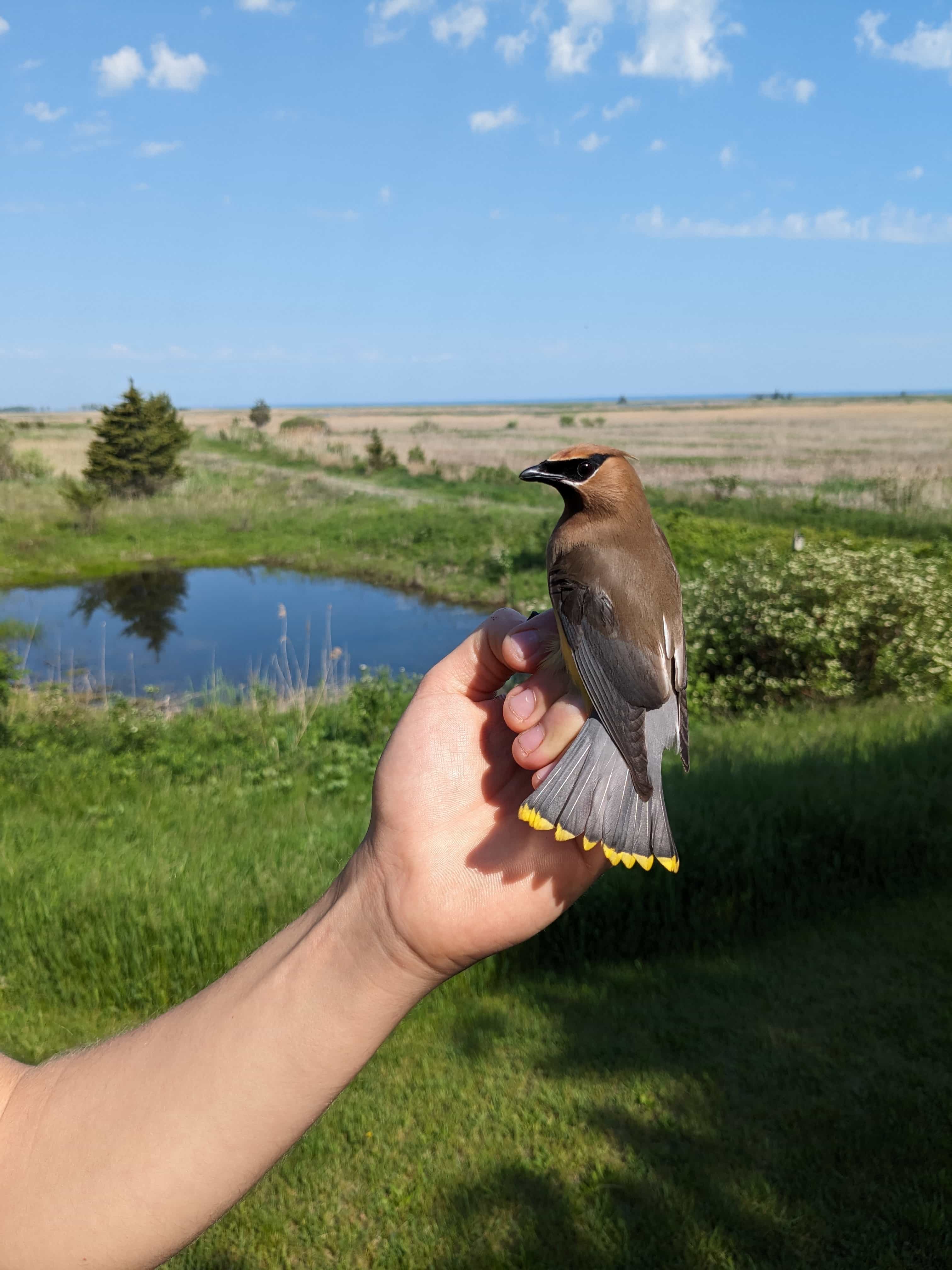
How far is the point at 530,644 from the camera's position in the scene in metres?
2.27

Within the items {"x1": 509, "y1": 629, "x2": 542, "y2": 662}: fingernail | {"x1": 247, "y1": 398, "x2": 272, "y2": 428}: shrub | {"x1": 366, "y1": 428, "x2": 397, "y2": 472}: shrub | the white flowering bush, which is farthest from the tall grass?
{"x1": 247, "y1": 398, "x2": 272, "y2": 428}: shrub

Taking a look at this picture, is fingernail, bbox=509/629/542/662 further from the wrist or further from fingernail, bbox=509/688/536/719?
the wrist

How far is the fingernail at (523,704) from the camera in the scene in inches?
82.0

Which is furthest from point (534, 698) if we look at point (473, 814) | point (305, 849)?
point (305, 849)

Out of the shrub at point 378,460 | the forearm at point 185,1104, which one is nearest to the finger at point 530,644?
the forearm at point 185,1104

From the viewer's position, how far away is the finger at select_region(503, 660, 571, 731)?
208 cm

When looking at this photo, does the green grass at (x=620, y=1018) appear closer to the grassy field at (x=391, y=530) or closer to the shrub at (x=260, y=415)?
the grassy field at (x=391, y=530)

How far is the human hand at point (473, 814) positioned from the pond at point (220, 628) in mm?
10777

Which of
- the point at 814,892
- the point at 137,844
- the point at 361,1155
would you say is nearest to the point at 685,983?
the point at 814,892

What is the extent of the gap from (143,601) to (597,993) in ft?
68.8

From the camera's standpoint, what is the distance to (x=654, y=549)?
2.39m

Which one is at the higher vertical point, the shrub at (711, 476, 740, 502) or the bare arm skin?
the bare arm skin

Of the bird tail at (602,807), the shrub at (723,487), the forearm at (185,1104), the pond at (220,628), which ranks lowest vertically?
the pond at (220,628)

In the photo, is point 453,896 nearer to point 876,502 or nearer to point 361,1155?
point 361,1155
